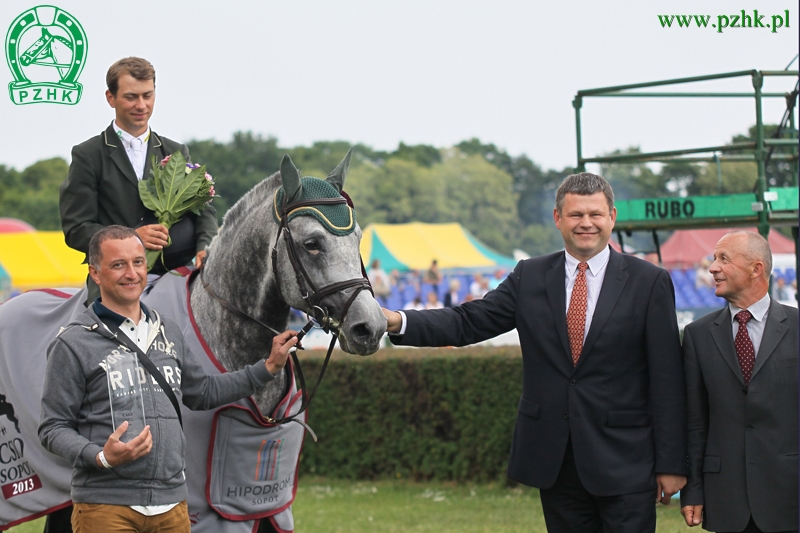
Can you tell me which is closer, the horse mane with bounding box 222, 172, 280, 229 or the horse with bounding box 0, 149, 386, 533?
the horse with bounding box 0, 149, 386, 533

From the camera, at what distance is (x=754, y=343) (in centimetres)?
329

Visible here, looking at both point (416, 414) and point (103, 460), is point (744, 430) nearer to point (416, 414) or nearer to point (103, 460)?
point (103, 460)

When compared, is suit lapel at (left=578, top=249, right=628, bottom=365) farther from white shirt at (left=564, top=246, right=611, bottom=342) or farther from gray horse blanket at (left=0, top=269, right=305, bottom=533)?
gray horse blanket at (left=0, top=269, right=305, bottom=533)

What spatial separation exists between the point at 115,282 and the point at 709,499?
2.35 metres

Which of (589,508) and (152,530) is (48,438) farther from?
(589,508)

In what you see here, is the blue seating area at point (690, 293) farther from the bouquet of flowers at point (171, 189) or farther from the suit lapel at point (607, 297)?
the bouquet of flowers at point (171, 189)

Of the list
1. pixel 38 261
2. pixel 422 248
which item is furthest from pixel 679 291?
pixel 38 261

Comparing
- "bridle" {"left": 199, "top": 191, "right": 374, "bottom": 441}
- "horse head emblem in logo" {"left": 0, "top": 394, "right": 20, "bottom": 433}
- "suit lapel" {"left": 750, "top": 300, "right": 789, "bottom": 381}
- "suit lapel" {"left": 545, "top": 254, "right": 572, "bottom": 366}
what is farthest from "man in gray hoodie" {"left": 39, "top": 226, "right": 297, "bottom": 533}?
"suit lapel" {"left": 750, "top": 300, "right": 789, "bottom": 381}

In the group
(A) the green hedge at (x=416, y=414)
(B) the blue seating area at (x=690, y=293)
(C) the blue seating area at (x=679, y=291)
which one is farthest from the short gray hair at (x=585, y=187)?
(C) the blue seating area at (x=679, y=291)

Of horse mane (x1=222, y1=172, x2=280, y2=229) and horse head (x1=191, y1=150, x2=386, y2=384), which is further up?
horse mane (x1=222, y1=172, x2=280, y2=229)

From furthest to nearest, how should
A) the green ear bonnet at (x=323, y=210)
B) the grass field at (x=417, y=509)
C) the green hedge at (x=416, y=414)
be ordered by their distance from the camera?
the green hedge at (x=416, y=414) → the grass field at (x=417, y=509) → the green ear bonnet at (x=323, y=210)

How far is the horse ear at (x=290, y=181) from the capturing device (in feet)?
10.9

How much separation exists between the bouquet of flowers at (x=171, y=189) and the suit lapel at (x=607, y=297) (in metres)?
1.90

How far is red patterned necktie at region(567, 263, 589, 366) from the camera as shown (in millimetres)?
3369
